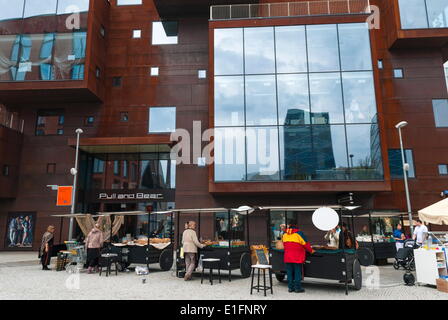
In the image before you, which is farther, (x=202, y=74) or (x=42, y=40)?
(x=202, y=74)

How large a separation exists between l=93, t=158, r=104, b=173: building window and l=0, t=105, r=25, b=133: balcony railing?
6204 mm

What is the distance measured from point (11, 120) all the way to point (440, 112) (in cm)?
3274

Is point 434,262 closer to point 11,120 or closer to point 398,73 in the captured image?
point 398,73

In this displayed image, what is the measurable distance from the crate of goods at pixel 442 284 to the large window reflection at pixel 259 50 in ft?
54.2

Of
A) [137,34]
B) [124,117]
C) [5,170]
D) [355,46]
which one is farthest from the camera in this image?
[137,34]

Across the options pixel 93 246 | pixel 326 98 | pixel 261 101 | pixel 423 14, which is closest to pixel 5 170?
pixel 93 246

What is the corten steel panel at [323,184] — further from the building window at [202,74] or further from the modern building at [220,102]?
the building window at [202,74]

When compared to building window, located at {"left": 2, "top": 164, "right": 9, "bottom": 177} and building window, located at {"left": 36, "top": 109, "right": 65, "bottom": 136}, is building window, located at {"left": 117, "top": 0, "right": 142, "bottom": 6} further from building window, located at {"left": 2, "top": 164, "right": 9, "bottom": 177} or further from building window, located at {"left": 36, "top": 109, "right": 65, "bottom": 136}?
building window, located at {"left": 2, "top": 164, "right": 9, "bottom": 177}

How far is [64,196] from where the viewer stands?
24312mm

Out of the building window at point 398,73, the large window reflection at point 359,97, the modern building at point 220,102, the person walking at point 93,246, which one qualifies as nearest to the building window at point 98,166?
the modern building at point 220,102

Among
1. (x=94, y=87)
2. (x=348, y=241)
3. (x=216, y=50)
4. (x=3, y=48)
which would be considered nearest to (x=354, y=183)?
(x=348, y=241)

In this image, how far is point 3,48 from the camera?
25.6 metres

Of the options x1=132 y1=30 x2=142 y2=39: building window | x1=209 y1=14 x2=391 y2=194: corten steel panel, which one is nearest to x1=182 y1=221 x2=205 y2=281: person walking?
x1=209 y1=14 x2=391 y2=194: corten steel panel

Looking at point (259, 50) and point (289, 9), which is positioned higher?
point (289, 9)
